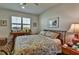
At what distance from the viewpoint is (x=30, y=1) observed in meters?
1.73

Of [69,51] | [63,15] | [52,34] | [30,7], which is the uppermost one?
[30,7]

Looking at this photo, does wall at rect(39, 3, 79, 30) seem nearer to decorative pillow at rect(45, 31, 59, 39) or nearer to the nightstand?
decorative pillow at rect(45, 31, 59, 39)

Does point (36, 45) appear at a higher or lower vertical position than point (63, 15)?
lower

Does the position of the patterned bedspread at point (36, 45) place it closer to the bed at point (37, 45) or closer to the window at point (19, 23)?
the bed at point (37, 45)

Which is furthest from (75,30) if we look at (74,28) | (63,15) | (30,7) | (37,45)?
(30,7)

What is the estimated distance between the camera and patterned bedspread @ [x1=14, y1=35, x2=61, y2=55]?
170cm

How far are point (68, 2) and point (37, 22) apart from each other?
0.55 metres

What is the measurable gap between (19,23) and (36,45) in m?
0.42

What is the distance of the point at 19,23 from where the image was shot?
5.84 ft

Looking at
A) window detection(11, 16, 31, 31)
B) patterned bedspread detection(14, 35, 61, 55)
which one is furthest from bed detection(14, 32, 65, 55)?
window detection(11, 16, 31, 31)

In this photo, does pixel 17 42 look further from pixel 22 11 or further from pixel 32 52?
pixel 22 11

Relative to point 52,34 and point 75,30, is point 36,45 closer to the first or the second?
point 52,34

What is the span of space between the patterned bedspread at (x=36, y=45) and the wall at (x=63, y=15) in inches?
7.8
